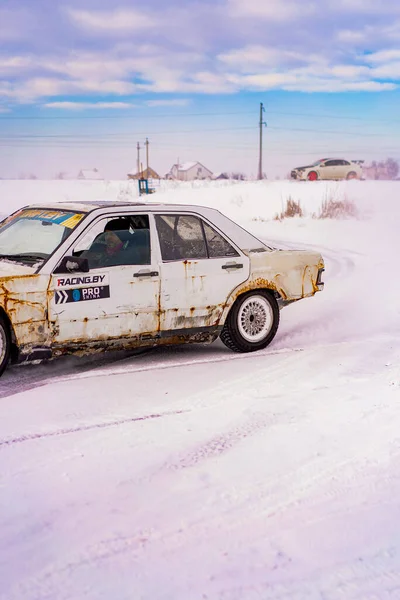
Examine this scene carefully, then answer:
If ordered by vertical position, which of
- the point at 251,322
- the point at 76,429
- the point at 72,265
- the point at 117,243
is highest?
the point at 117,243

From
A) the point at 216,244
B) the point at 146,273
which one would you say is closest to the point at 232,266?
the point at 216,244

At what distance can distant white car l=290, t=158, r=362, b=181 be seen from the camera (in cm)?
4594

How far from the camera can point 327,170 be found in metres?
46.2

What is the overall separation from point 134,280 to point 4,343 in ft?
4.40

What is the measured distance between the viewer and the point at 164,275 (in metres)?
7.36

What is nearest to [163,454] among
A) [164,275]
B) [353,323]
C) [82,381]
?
[82,381]

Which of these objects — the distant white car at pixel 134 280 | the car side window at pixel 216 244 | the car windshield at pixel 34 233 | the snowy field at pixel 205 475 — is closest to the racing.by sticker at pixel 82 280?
the distant white car at pixel 134 280

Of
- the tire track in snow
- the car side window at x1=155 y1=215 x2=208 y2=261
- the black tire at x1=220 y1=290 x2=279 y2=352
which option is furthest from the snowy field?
the car side window at x1=155 y1=215 x2=208 y2=261

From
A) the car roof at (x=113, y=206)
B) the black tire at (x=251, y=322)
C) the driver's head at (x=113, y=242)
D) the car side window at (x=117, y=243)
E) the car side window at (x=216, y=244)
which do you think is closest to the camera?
the car side window at (x=117, y=243)

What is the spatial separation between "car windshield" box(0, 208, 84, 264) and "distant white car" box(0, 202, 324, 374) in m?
0.01

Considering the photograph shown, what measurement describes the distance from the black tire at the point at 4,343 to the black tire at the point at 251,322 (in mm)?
2351

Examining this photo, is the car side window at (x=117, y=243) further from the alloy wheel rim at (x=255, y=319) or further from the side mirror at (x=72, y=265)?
the alloy wheel rim at (x=255, y=319)

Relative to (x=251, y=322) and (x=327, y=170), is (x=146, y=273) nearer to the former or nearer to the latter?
(x=251, y=322)

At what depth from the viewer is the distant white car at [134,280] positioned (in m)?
6.68
